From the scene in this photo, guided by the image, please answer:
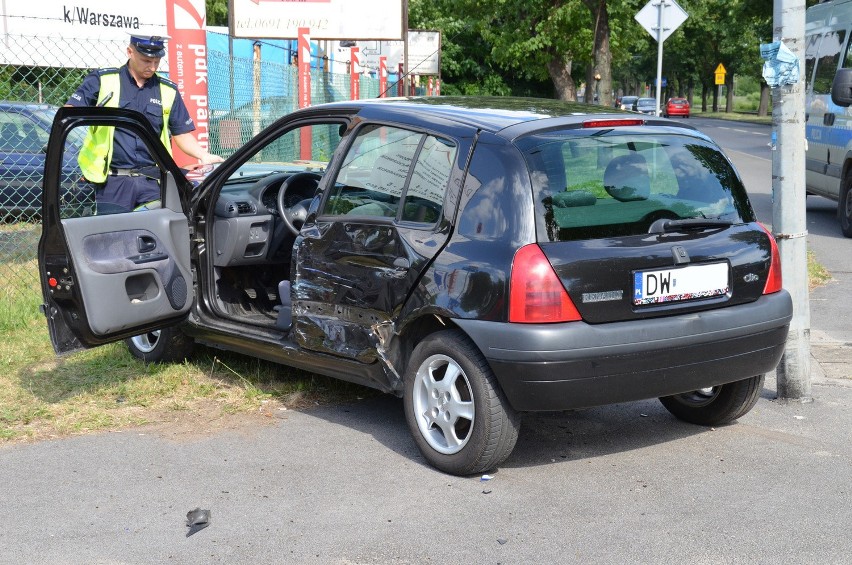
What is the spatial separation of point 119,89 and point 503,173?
11.0ft

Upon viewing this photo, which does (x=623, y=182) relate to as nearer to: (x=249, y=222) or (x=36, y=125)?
(x=249, y=222)

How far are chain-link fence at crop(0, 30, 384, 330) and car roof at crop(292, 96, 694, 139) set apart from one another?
3722 millimetres

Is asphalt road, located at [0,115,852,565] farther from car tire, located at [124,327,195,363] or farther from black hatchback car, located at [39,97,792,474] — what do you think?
car tire, located at [124,327,195,363]

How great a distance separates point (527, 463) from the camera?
498cm

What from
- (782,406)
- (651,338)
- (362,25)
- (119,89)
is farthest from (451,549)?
(362,25)

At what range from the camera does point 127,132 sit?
6953 millimetres

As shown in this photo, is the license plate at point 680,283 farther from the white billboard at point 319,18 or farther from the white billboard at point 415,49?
the white billboard at point 415,49

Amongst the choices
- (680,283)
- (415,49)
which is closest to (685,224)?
(680,283)

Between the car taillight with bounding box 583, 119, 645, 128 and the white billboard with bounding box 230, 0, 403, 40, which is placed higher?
the white billboard with bounding box 230, 0, 403, 40

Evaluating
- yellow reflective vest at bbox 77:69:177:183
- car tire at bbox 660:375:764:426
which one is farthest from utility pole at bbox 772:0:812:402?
yellow reflective vest at bbox 77:69:177:183

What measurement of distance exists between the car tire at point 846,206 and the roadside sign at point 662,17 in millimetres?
3698

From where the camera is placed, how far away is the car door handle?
5.63m

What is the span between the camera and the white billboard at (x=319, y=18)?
19.4m

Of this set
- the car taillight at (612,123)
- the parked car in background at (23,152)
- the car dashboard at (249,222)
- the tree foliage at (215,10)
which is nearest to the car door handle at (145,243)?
the car dashboard at (249,222)
